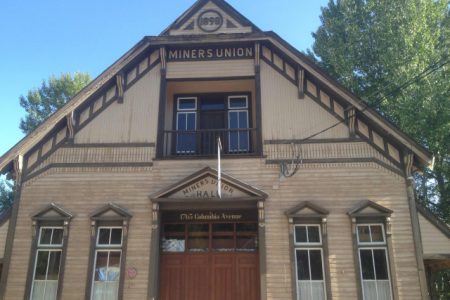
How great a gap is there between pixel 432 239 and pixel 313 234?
3144 mm

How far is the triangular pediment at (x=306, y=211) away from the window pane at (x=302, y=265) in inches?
39.1

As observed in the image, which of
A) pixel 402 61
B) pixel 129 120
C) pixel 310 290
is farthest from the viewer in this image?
pixel 402 61

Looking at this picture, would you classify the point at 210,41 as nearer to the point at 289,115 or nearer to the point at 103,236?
the point at 289,115

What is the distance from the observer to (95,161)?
1271 cm

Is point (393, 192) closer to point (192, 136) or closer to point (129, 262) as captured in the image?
point (192, 136)

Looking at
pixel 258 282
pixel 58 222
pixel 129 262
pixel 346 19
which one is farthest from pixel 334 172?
pixel 346 19

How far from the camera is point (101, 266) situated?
1171cm

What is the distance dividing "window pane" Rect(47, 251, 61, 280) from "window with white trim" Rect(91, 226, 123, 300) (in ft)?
3.52

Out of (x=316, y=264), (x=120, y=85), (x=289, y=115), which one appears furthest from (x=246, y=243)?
(x=120, y=85)

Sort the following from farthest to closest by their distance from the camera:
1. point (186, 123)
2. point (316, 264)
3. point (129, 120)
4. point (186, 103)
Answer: point (186, 103) < point (186, 123) < point (129, 120) < point (316, 264)

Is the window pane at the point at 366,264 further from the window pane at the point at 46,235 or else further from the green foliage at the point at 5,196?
the green foliage at the point at 5,196

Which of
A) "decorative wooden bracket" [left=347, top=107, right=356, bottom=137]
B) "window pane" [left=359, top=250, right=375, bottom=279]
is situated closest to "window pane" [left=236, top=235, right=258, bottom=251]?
"window pane" [left=359, top=250, right=375, bottom=279]

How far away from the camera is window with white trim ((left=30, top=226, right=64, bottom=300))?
11531 millimetres

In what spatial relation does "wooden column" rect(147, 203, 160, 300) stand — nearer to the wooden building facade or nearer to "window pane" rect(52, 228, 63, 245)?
the wooden building facade
